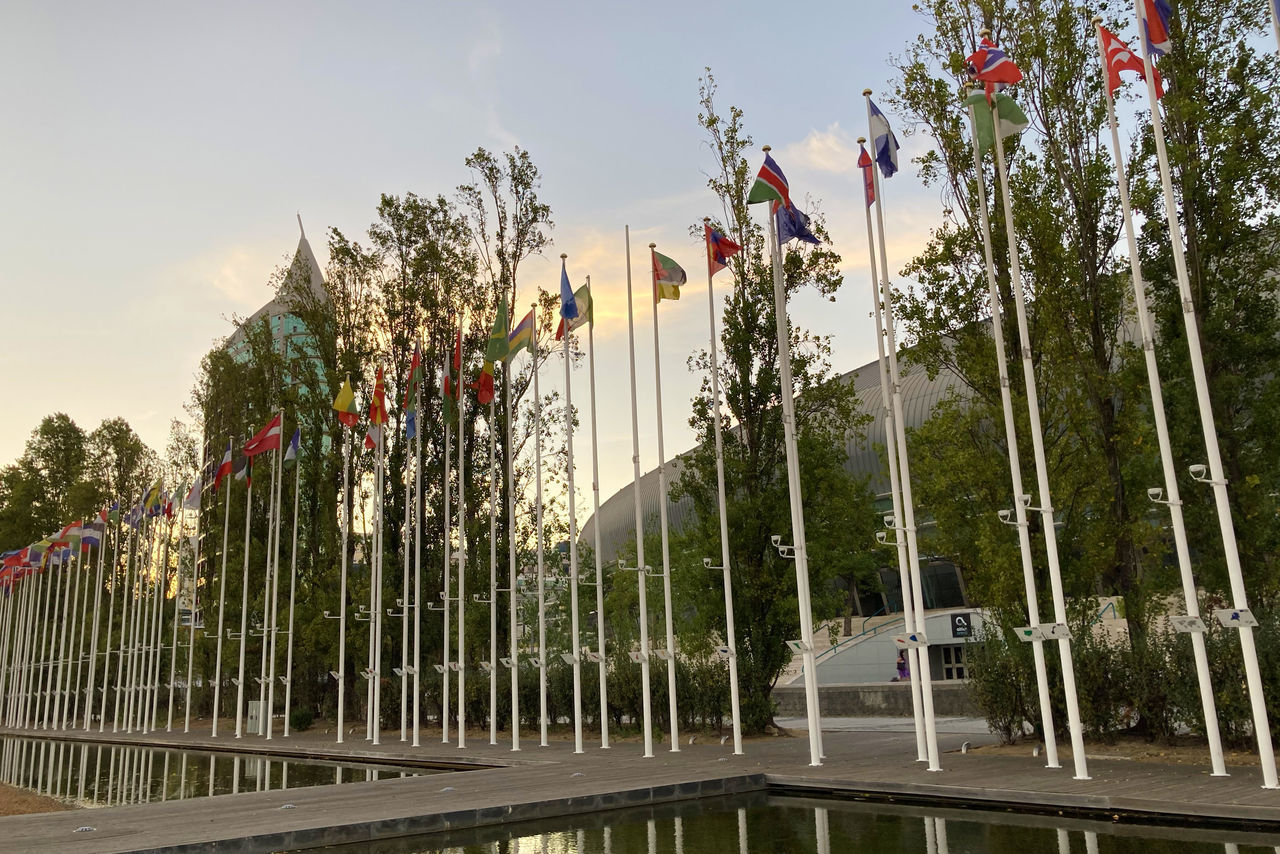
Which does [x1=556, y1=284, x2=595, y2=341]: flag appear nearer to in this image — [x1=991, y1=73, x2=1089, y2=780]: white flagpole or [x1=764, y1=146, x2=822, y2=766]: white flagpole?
[x1=764, y1=146, x2=822, y2=766]: white flagpole

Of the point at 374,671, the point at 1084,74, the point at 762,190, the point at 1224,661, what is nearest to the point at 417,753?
the point at 374,671

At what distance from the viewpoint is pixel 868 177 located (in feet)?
60.1

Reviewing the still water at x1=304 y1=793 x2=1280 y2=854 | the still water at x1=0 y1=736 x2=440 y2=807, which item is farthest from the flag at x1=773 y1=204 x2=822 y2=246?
the still water at x1=0 y1=736 x2=440 y2=807

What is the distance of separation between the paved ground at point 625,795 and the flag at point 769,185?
989 cm

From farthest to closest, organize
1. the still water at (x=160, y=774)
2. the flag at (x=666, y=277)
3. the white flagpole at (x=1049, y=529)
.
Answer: the flag at (x=666, y=277) < the still water at (x=160, y=774) < the white flagpole at (x=1049, y=529)

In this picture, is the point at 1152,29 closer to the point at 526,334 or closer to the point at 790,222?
the point at 790,222

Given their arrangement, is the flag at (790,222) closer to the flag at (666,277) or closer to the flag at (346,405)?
the flag at (666,277)

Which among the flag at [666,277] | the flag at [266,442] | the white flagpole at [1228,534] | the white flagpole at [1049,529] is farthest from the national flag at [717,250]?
the flag at [266,442]

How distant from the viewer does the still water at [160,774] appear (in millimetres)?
20438

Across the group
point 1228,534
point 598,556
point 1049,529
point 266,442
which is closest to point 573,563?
point 598,556

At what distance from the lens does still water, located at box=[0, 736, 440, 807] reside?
2044 cm

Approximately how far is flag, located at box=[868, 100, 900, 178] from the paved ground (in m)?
9.94

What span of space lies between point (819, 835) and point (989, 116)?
1093 cm

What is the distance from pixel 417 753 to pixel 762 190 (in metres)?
15.9
